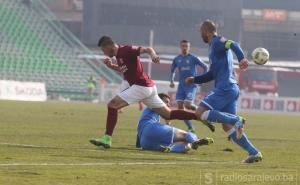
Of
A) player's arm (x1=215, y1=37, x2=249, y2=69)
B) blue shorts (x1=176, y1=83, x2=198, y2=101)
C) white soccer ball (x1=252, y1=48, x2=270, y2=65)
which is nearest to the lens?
player's arm (x1=215, y1=37, x2=249, y2=69)

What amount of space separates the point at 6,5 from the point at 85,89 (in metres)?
10.9

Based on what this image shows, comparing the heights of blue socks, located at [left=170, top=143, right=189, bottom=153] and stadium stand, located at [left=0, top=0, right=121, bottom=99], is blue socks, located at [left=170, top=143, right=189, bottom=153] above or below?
above

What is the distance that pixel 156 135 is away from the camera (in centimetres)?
1653

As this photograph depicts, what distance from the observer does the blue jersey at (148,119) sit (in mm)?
17000

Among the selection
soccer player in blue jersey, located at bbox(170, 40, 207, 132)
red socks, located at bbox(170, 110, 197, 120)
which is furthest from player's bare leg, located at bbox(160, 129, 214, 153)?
soccer player in blue jersey, located at bbox(170, 40, 207, 132)

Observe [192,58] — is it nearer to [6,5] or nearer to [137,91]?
[137,91]

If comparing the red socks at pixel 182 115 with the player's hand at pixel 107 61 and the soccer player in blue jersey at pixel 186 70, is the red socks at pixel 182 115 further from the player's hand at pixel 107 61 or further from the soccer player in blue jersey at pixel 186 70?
the soccer player in blue jersey at pixel 186 70

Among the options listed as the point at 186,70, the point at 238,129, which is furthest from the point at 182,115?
the point at 186,70

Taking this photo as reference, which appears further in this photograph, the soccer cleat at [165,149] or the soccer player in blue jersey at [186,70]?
the soccer player in blue jersey at [186,70]

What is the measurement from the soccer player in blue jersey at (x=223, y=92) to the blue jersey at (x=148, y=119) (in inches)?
97.8

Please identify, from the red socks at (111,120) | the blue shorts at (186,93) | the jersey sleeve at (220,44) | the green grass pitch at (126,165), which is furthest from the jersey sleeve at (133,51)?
the blue shorts at (186,93)

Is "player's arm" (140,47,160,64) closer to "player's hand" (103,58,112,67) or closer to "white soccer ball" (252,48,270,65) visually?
"player's hand" (103,58,112,67)

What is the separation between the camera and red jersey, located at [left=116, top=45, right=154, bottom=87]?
630 inches

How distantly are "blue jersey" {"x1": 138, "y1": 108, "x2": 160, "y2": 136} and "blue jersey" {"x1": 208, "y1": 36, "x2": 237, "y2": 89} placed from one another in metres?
2.60
